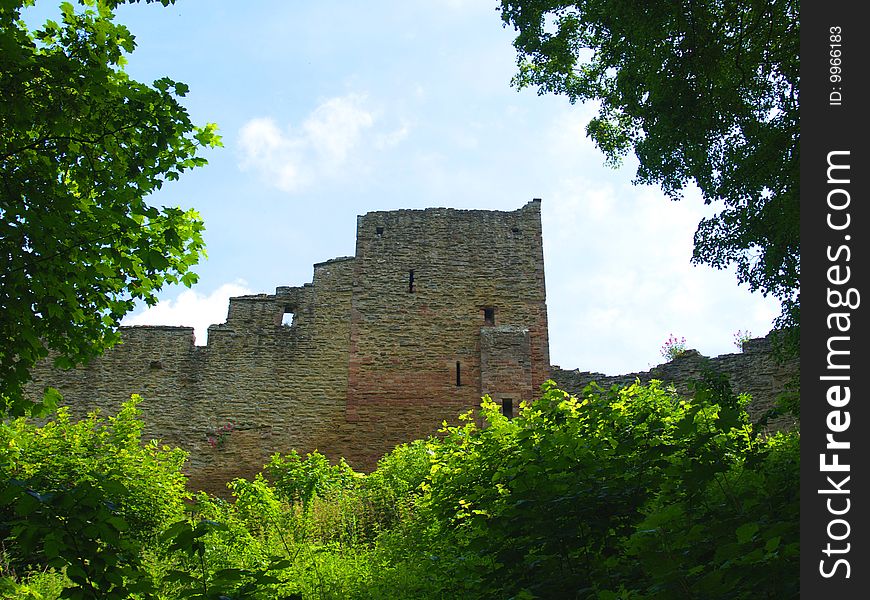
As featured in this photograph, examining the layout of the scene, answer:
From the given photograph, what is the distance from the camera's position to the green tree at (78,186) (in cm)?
502

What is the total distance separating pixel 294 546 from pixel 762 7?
732cm

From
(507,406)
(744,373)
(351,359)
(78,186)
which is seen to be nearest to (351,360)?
(351,359)

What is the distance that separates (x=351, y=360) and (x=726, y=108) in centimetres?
1007

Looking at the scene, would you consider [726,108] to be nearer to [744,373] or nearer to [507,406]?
[744,373]

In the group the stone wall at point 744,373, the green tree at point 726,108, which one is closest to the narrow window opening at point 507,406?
the stone wall at point 744,373

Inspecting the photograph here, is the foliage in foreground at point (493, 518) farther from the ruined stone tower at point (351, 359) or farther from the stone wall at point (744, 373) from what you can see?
the stone wall at point (744, 373)

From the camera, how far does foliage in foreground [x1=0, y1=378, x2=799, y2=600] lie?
3.21m

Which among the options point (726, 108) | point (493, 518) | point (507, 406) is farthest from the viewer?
point (507, 406)

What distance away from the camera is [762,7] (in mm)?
6301

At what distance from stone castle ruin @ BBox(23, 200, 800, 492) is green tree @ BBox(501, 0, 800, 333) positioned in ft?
26.5

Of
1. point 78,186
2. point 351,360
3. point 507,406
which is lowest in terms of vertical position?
point 507,406

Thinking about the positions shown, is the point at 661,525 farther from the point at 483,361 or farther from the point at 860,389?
the point at 483,361

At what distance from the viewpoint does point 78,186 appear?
19.5ft

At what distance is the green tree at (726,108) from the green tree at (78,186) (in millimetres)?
3952
